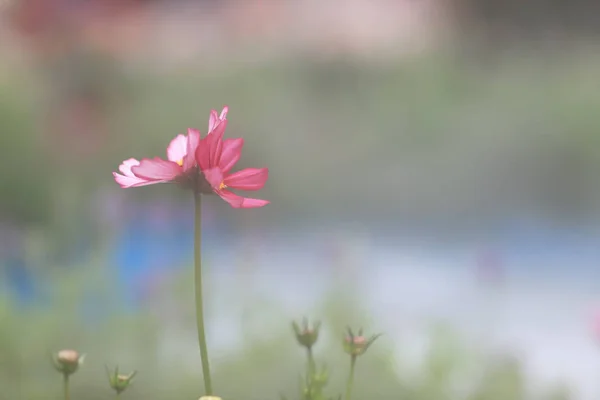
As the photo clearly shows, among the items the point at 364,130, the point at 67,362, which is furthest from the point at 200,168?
the point at 364,130

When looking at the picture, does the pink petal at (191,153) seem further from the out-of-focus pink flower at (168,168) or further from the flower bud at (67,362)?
the flower bud at (67,362)

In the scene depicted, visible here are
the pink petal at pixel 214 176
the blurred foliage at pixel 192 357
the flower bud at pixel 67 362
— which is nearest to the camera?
the pink petal at pixel 214 176

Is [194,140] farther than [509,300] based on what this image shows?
No

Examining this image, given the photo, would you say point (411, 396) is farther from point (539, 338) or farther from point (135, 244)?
point (135, 244)

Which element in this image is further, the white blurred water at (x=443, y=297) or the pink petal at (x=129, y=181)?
the white blurred water at (x=443, y=297)

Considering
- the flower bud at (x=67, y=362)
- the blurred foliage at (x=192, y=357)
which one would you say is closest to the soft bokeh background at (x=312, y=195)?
the blurred foliage at (x=192, y=357)

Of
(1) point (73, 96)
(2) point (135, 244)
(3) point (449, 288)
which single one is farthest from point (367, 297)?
(1) point (73, 96)

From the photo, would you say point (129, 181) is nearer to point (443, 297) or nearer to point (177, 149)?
point (177, 149)

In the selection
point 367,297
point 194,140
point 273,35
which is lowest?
point 367,297
